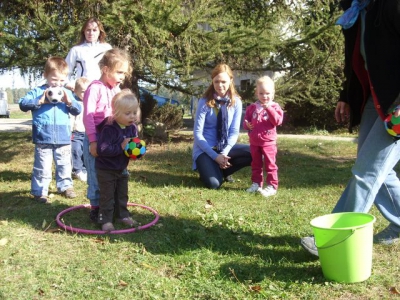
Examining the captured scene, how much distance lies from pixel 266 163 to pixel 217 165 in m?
0.73

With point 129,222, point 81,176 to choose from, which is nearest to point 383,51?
point 129,222

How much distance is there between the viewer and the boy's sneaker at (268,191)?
5.36 metres

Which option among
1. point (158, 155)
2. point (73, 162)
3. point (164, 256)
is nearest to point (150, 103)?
point (158, 155)

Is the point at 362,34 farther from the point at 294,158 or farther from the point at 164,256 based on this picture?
the point at 294,158

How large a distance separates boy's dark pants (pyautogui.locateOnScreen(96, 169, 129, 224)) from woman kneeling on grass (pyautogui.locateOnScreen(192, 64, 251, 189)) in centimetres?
178

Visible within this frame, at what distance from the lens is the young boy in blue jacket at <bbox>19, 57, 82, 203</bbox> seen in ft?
16.2

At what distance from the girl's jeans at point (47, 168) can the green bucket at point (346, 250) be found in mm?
3315

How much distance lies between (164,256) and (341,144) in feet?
27.2

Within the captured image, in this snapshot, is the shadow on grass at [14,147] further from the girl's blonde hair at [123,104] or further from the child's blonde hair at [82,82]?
the girl's blonde hair at [123,104]

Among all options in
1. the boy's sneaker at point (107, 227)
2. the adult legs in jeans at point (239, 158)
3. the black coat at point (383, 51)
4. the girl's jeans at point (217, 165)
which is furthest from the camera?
the adult legs in jeans at point (239, 158)

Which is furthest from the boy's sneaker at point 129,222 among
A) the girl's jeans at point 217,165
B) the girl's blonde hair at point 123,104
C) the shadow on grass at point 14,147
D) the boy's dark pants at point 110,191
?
the shadow on grass at point 14,147

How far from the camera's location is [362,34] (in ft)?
10.1

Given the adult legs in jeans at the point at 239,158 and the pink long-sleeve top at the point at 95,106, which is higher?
the pink long-sleeve top at the point at 95,106

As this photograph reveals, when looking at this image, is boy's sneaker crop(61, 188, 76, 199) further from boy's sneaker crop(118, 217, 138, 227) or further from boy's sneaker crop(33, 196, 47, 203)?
boy's sneaker crop(118, 217, 138, 227)
